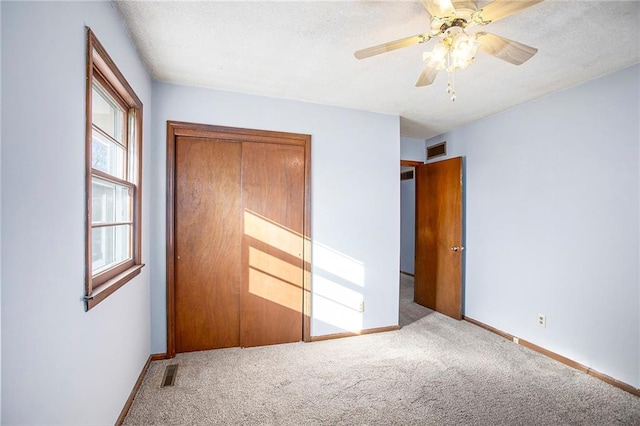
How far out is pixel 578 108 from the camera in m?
2.57

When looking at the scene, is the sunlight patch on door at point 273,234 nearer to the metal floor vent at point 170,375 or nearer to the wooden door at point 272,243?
the wooden door at point 272,243

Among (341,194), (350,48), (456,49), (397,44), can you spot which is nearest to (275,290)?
(341,194)

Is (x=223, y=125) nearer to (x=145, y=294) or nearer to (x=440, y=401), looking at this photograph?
(x=145, y=294)

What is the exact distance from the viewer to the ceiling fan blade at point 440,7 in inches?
53.9

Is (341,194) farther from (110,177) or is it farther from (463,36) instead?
(110,177)

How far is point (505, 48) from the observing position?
5.27ft

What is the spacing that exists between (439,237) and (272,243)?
233 centimetres

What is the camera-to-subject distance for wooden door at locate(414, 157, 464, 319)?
145 inches

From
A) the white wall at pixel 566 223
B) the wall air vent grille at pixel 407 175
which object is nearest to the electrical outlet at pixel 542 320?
the white wall at pixel 566 223

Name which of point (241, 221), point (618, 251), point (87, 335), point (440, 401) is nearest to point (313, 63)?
point (241, 221)

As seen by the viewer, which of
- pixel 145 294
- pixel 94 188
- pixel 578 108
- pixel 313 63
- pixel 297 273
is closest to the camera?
pixel 94 188

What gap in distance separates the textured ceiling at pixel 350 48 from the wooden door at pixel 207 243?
2.14 feet

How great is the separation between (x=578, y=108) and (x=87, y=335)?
3.81 metres

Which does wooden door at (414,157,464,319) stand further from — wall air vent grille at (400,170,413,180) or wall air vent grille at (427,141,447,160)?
wall air vent grille at (400,170,413,180)
